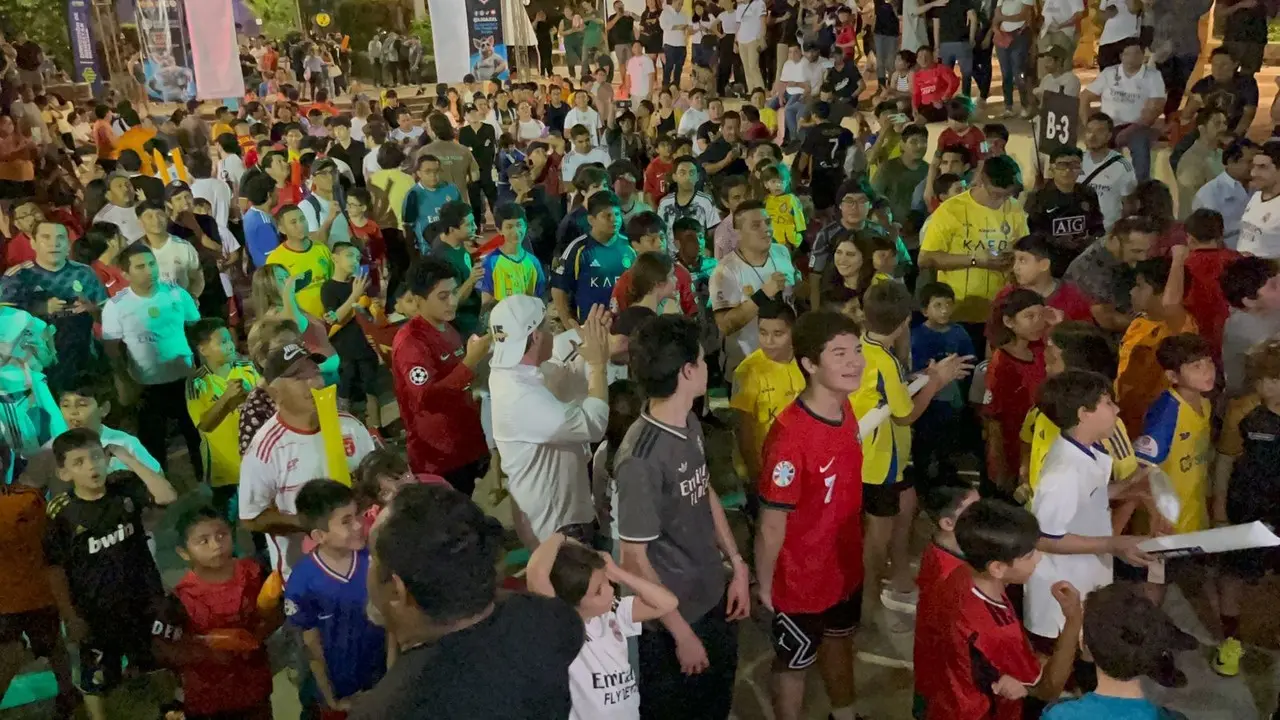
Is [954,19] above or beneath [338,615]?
above

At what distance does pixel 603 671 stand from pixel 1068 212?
4.85m

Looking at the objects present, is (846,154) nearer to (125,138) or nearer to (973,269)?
(973,269)

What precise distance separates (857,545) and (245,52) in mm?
24043

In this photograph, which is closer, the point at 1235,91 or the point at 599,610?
the point at 599,610

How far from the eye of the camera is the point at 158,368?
18.3 feet

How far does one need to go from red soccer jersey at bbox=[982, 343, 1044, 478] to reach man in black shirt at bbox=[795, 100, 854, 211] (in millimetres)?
4774

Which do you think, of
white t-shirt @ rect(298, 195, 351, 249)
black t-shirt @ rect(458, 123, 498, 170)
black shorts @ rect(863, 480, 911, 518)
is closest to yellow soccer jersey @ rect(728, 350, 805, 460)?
black shorts @ rect(863, 480, 911, 518)

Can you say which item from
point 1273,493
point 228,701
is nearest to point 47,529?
point 228,701

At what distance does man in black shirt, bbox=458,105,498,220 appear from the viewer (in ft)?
38.9

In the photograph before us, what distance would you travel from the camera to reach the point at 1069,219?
21.1 feet

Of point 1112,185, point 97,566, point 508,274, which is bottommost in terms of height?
point 97,566

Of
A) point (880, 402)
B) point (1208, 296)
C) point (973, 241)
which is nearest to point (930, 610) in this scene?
point (880, 402)

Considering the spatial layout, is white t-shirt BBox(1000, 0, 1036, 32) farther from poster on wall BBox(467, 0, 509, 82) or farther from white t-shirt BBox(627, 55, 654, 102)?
poster on wall BBox(467, 0, 509, 82)

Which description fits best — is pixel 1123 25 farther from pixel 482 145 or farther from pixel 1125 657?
pixel 1125 657
